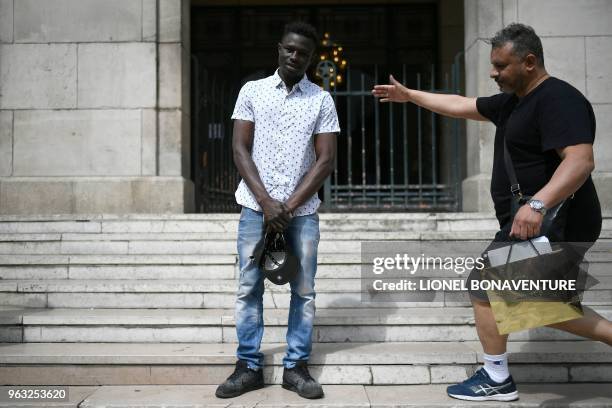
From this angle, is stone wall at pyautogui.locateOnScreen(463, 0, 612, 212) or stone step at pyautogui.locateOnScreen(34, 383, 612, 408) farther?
stone wall at pyautogui.locateOnScreen(463, 0, 612, 212)

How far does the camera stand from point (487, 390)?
368 centimetres

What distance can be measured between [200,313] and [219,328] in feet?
1.07

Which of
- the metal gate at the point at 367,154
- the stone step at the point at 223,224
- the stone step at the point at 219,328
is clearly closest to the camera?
the stone step at the point at 219,328

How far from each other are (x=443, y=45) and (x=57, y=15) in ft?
21.6

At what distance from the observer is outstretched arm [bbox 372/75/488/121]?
12.9ft

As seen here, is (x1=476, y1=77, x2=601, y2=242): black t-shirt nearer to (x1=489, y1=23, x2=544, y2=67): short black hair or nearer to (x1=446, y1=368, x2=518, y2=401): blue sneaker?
(x1=489, y1=23, x2=544, y2=67): short black hair

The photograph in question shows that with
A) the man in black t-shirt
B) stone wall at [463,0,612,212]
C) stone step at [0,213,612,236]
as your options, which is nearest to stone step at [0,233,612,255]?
stone step at [0,213,612,236]

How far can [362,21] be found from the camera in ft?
39.5

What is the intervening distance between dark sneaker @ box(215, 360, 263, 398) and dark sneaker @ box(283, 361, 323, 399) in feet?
0.56

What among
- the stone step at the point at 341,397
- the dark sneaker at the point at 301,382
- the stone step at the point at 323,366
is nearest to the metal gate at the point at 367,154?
the stone step at the point at 323,366

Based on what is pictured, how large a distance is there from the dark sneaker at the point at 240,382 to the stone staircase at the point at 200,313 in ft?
0.56

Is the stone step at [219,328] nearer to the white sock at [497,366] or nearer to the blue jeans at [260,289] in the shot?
the blue jeans at [260,289]

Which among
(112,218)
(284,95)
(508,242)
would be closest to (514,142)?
(508,242)

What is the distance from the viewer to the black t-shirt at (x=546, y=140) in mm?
3215
